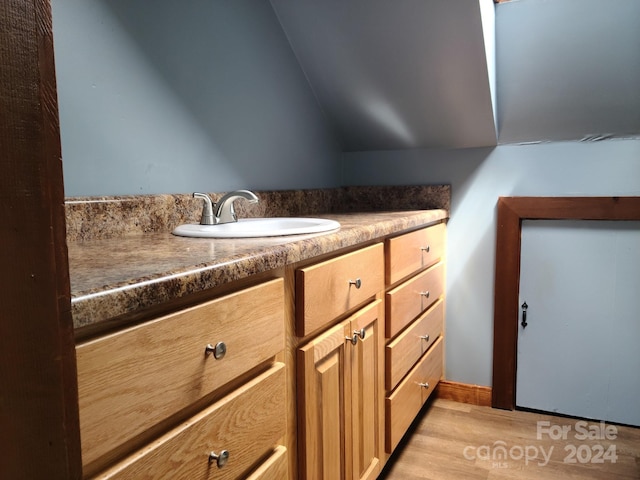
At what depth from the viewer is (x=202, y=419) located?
71 centimetres

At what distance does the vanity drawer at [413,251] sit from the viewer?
58.7 inches

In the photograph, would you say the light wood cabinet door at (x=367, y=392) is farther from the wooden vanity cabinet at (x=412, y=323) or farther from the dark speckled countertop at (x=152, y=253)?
the dark speckled countertop at (x=152, y=253)

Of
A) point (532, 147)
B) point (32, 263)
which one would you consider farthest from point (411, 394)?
point (32, 263)

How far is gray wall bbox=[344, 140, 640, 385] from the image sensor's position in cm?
189

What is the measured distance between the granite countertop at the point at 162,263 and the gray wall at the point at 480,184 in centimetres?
99

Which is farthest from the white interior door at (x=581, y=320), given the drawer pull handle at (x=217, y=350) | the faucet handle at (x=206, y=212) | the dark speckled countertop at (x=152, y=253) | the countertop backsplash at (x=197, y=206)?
the drawer pull handle at (x=217, y=350)

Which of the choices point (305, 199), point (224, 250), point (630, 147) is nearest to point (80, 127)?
point (224, 250)

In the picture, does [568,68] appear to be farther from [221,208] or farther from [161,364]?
[161,364]

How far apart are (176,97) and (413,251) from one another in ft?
2.86

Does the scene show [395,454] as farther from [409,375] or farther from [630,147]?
[630,147]

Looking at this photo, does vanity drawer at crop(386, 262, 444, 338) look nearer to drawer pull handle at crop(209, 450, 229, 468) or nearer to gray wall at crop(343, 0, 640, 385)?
gray wall at crop(343, 0, 640, 385)

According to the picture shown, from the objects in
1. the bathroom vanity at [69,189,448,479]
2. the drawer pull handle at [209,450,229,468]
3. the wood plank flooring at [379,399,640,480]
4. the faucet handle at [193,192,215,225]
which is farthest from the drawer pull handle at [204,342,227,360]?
the wood plank flooring at [379,399,640,480]

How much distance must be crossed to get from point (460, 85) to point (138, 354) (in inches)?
62.2

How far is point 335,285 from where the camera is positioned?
114cm
